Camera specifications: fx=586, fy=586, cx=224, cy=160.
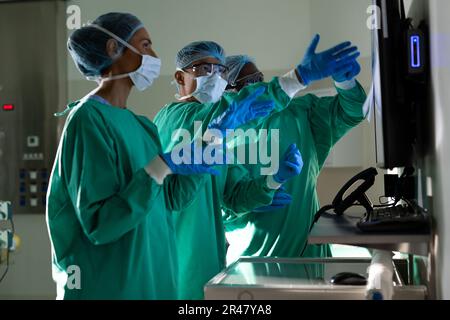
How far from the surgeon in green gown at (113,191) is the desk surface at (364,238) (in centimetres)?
38

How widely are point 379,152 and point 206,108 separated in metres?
0.74

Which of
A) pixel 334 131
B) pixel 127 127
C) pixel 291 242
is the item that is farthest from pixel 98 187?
pixel 334 131

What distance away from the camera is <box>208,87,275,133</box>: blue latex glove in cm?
175

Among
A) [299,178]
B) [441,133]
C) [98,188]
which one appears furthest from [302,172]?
[441,133]

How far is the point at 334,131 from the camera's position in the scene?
2.22 metres

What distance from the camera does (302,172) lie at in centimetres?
217

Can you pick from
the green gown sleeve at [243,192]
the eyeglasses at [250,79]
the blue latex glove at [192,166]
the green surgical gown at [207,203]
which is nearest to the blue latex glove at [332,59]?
the green surgical gown at [207,203]

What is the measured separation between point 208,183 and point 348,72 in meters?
0.60

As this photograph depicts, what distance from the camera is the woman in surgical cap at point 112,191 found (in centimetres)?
134

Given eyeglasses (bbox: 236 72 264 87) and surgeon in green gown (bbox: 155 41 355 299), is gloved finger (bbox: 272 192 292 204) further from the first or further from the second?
eyeglasses (bbox: 236 72 264 87)

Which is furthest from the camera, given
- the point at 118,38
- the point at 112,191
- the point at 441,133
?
the point at 118,38

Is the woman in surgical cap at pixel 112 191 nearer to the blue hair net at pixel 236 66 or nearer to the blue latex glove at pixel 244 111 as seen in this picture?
the blue latex glove at pixel 244 111

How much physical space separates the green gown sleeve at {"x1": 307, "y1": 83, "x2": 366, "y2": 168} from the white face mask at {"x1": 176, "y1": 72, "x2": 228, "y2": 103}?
1.23 feet

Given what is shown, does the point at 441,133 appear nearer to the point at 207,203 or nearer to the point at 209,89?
the point at 207,203
